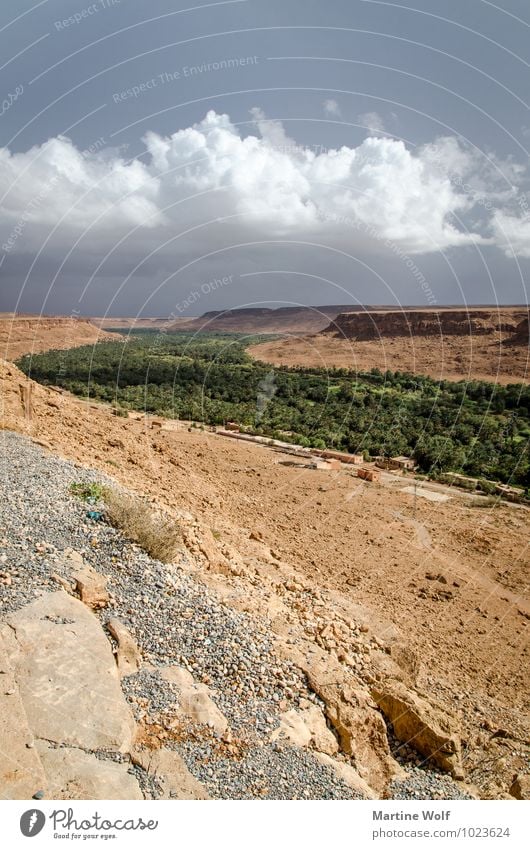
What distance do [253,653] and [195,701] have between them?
4.39 feet

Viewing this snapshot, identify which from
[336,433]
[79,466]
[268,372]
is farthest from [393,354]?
[79,466]

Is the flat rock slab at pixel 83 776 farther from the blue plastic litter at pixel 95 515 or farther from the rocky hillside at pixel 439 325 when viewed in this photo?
the rocky hillside at pixel 439 325

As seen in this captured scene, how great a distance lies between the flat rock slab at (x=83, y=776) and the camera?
5.04 m

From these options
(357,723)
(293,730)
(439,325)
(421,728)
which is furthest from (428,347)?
(293,730)

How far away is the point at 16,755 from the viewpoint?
5.07 m

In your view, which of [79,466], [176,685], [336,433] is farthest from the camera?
[336,433]

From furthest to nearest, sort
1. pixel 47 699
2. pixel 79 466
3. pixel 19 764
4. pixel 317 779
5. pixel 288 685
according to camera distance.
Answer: pixel 79 466 < pixel 288 685 < pixel 317 779 < pixel 47 699 < pixel 19 764

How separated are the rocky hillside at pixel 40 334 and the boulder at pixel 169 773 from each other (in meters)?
84.9

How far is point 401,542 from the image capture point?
54.9 feet

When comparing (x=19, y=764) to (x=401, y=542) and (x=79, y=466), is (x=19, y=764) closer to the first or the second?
(x=79, y=466)

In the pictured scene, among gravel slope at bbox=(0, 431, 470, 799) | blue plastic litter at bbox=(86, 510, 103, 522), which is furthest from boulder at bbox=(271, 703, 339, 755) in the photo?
blue plastic litter at bbox=(86, 510, 103, 522)

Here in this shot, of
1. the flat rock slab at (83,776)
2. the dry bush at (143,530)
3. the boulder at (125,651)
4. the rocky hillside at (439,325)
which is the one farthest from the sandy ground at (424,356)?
the flat rock slab at (83,776)

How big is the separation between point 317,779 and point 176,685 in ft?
6.50
